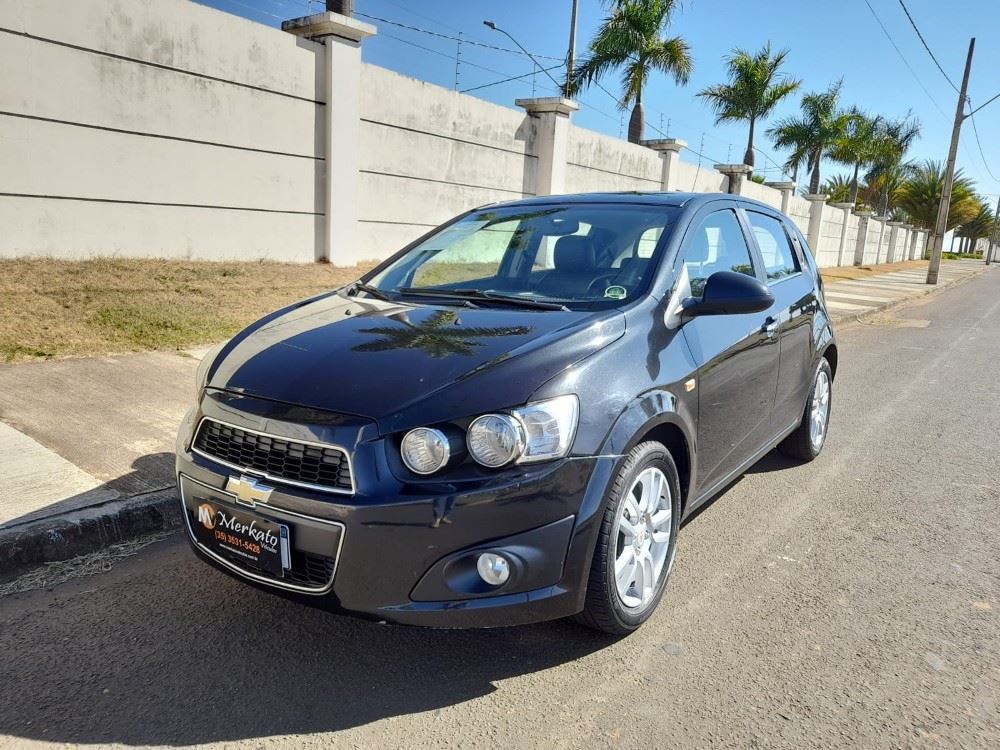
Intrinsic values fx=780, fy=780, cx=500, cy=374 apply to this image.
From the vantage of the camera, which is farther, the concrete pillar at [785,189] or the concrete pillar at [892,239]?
the concrete pillar at [892,239]

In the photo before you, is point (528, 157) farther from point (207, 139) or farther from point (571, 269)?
point (571, 269)

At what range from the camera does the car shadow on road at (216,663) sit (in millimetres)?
2414

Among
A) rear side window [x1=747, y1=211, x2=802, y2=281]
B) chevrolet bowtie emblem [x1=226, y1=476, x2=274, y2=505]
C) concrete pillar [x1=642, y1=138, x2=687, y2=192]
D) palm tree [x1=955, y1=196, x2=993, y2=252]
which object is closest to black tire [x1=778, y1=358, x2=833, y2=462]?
rear side window [x1=747, y1=211, x2=802, y2=281]

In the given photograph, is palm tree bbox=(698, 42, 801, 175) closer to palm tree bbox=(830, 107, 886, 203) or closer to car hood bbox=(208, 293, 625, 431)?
palm tree bbox=(830, 107, 886, 203)

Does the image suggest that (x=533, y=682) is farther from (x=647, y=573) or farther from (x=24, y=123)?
(x=24, y=123)

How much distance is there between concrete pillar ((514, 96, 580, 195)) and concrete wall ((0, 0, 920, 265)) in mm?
1213

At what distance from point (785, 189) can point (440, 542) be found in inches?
1127

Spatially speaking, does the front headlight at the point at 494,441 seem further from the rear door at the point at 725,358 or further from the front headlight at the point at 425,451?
the rear door at the point at 725,358

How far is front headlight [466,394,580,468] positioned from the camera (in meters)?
2.42

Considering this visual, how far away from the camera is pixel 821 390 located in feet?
17.5

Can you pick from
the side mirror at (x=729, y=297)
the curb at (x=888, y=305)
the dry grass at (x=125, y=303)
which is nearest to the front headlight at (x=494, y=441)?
the side mirror at (x=729, y=297)

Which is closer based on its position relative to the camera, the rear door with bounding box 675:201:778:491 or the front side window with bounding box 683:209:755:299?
the rear door with bounding box 675:201:778:491

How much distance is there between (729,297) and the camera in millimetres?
3275

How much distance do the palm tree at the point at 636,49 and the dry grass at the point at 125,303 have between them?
1647 centimetres
